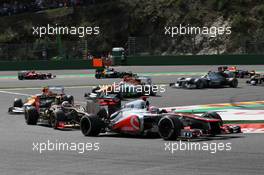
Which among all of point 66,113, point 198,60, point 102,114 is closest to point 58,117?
point 66,113

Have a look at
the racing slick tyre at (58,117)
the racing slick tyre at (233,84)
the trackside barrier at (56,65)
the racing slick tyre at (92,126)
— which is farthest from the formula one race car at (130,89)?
the trackside barrier at (56,65)

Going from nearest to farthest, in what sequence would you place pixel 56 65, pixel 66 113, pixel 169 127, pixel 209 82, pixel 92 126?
pixel 169 127
pixel 92 126
pixel 66 113
pixel 209 82
pixel 56 65

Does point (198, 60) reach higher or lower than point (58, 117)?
higher

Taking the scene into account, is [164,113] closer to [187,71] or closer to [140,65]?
[187,71]

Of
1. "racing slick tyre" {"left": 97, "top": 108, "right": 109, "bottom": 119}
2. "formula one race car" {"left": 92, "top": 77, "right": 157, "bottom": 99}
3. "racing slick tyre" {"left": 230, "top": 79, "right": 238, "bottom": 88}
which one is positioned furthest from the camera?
"racing slick tyre" {"left": 230, "top": 79, "right": 238, "bottom": 88}

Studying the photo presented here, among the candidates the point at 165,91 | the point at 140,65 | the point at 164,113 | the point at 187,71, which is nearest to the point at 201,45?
the point at 140,65

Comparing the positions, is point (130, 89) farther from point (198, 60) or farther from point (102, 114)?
point (198, 60)

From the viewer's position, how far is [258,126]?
16688 millimetres

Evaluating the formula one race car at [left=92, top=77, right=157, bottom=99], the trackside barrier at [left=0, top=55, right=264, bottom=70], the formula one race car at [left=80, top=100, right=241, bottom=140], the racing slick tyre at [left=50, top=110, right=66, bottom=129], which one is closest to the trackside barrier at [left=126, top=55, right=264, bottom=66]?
the trackside barrier at [left=0, top=55, right=264, bottom=70]

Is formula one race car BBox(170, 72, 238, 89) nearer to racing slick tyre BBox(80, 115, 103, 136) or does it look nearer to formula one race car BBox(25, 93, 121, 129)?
formula one race car BBox(25, 93, 121, 129)

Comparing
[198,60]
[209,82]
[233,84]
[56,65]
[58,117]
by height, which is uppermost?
[198,60]

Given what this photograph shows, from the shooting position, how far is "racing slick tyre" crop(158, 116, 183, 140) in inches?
534

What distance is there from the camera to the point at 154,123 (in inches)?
575

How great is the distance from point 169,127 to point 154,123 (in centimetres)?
93
